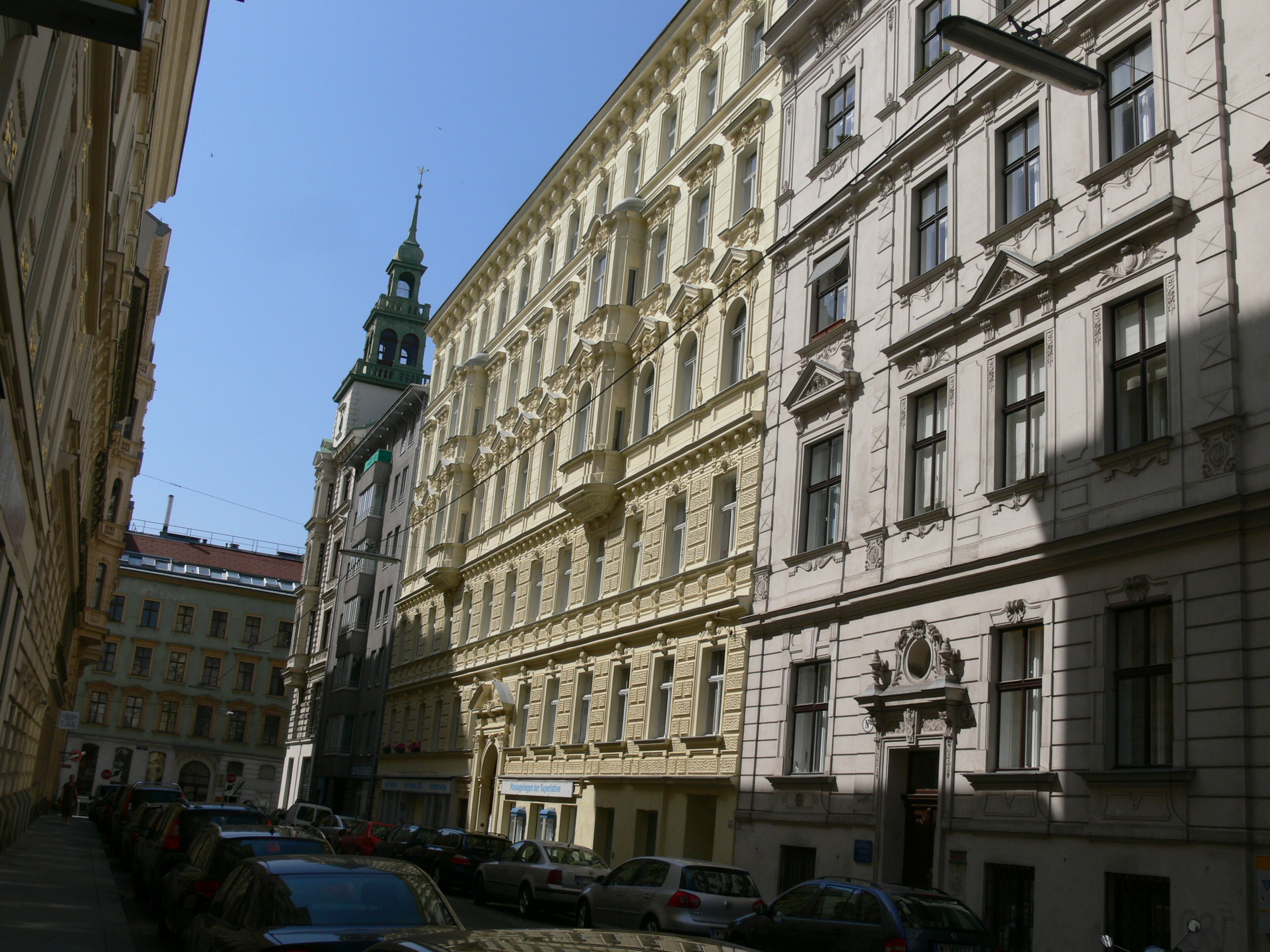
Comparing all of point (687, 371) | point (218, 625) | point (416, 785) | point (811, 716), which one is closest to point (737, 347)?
point (687, 371)

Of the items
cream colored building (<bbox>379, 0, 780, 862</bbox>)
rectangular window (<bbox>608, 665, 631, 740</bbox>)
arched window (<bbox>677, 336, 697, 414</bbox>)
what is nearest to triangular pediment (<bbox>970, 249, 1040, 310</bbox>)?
cream colored building (<bbox>379, 0, 780, 862</bbox>)

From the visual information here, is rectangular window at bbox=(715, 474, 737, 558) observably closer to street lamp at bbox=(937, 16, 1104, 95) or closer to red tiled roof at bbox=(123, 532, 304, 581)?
street lamp at bbox=(937, 16, 1104, 95)

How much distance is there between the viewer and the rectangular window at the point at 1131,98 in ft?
54.2

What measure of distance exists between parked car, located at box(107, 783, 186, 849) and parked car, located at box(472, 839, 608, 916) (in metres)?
12.4

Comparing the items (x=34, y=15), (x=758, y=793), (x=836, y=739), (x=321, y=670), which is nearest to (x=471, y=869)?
(x=758, y=793)

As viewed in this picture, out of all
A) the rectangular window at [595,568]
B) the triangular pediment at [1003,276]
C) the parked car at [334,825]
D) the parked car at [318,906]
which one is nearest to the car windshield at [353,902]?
the parked car at [318,906]

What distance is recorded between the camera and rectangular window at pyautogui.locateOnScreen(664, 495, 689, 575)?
92.6 ft

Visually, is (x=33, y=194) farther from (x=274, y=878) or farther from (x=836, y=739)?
(x=836, y=739)

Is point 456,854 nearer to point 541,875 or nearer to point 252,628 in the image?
point 541,875

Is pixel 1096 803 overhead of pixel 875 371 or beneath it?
beneath

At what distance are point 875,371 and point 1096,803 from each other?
8.88 metres

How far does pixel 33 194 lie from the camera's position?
1148 cm

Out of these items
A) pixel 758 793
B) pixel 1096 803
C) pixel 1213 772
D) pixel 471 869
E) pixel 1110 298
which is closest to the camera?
pixel 1213 772

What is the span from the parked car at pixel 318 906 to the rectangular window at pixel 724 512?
17.3 meters
